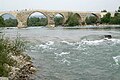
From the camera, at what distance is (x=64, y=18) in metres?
105

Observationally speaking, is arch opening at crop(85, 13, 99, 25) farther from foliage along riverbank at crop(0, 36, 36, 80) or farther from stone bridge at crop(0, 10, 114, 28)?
foliage along riverbank at crop(0, 36, 36, 80)

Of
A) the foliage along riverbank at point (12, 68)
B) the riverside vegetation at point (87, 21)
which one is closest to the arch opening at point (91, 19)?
the riverside vegetation at point (87, 21)

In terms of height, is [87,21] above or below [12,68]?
below

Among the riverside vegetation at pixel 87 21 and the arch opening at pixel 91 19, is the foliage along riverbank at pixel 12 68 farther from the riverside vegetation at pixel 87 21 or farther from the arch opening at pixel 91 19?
the arch opening at pixel 91 19

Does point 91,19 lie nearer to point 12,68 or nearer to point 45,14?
point 45,14

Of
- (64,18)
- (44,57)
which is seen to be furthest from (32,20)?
(44,57)

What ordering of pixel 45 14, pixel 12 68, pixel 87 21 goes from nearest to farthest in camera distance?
pixel 12 68 < pixel 45 14 < pixel 87 21

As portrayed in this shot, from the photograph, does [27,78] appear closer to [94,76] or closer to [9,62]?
[9,62]

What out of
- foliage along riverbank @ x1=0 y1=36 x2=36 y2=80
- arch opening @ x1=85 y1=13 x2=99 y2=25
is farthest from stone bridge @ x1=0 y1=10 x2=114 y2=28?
foliage along riverbank @ x1=0 y1=36 x2=36 y2=80

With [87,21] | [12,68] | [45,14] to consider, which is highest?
[12,68]

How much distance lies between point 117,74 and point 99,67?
5.68 ft

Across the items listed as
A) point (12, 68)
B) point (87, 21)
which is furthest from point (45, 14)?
point (12, 68)

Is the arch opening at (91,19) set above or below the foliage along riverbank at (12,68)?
below

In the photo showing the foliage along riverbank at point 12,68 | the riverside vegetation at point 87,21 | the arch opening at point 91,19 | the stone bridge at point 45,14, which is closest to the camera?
the foliage along riverbank at point 12,68
